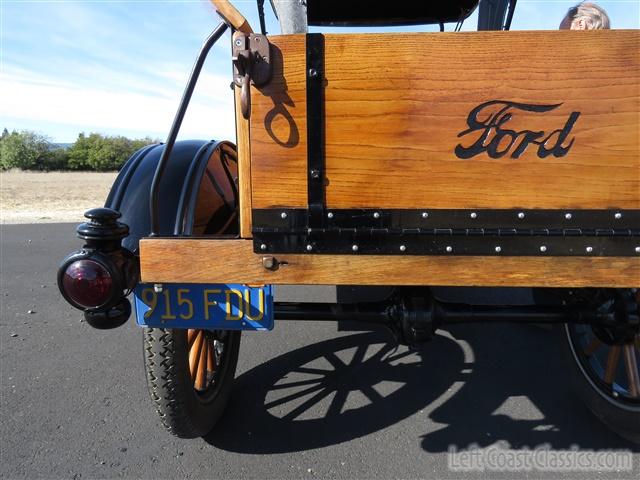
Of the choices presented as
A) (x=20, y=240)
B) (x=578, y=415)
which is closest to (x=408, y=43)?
(x=578, y=415)

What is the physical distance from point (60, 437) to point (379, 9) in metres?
2.79

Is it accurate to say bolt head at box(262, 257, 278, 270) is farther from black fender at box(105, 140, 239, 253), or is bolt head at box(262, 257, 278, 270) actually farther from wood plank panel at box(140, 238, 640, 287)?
black fender at box(105, 140, 239, 253)

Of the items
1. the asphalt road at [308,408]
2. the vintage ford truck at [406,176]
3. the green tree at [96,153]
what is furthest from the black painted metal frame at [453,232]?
the green tree at [96,153]

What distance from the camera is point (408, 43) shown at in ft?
4.02

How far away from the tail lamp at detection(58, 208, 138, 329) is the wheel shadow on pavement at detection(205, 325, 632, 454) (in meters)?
1.14

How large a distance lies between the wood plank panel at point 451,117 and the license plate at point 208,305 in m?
0.40

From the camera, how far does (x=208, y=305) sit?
1.49m

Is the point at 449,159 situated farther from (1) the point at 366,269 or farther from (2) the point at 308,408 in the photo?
(2) the point at 308,408

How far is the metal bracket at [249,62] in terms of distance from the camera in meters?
1.19

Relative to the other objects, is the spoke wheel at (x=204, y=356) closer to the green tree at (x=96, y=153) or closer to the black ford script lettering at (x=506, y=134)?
the black ford script lettering at (x=506, y=134)

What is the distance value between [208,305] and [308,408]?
48.8 inches

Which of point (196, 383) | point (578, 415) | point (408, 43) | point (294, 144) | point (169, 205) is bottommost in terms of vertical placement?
point (578, 415)

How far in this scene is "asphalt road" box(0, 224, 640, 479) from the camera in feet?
6.68

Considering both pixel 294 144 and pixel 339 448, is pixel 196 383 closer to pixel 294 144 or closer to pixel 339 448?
pixel 339 448
